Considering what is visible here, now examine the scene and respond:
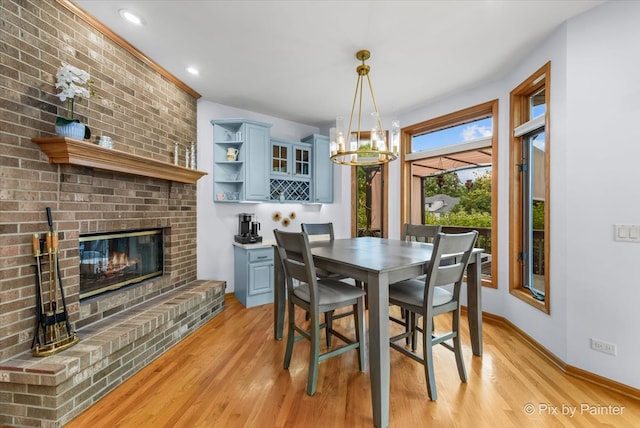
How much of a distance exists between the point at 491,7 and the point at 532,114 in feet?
4.29

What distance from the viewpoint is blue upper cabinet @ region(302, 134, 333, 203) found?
14.4ft

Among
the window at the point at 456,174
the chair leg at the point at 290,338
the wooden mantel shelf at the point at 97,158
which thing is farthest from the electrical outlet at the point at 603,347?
the wooden mantel shelf at the point at 97,158

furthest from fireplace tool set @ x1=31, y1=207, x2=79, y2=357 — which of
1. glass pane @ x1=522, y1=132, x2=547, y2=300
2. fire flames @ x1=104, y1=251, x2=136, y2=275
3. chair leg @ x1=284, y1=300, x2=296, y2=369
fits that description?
glass pane @ x1=522, y1=132, x2=547, y2=300

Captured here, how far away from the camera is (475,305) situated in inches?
90.4

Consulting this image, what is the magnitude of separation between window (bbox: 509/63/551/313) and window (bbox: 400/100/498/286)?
0.82 feet

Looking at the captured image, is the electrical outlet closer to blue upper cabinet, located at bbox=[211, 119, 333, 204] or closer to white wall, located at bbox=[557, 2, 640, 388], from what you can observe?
white wall, located at bbox=[557, 2, 640, 388]

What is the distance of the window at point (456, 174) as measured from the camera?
3293 mm

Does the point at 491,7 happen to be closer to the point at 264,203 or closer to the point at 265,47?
the point at 265,47

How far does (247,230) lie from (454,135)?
3.13m

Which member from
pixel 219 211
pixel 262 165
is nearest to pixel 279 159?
pixel 262 165

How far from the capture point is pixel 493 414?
1.64 m

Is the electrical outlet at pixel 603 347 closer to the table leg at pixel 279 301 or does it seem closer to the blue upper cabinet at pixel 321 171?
the table leg at pixel 279 301

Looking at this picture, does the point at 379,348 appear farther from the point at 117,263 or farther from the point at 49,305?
the point at 117,263

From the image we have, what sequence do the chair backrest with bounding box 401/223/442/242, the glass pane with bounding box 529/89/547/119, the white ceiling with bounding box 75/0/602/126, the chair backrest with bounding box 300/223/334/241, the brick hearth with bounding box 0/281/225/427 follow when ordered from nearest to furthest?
1. the brick hearth with bounding box 0/281/225/427
2. the white ceiling with bounding box 75/0/602/126
3. the glass pane with bounding box 529/89/547/119
4. the chair backrest with bounding box 401/223/442/242
5. the chair backrest with bounding box 300/223/334/241
